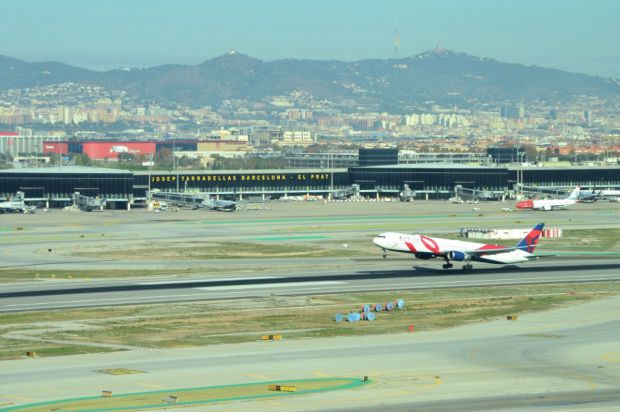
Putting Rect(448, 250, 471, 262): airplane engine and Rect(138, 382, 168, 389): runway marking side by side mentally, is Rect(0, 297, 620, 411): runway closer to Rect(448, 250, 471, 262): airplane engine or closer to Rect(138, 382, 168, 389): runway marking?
Rect(138, 382, 168, 389): runway marking

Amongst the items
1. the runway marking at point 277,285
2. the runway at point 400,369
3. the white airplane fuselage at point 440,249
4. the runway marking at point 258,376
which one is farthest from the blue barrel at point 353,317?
the white airplane fuselage at point 440,249

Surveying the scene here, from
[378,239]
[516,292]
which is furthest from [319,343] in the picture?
[378,239]

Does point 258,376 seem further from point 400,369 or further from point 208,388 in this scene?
point 400,369

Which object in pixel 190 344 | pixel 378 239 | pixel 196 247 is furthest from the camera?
pixel 196 247

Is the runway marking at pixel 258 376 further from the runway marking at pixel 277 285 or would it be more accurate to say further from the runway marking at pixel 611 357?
the runway marking at pixel 277 285

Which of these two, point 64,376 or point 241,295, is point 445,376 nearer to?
point 64,376

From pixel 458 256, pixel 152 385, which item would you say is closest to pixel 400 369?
pixel 152 385
